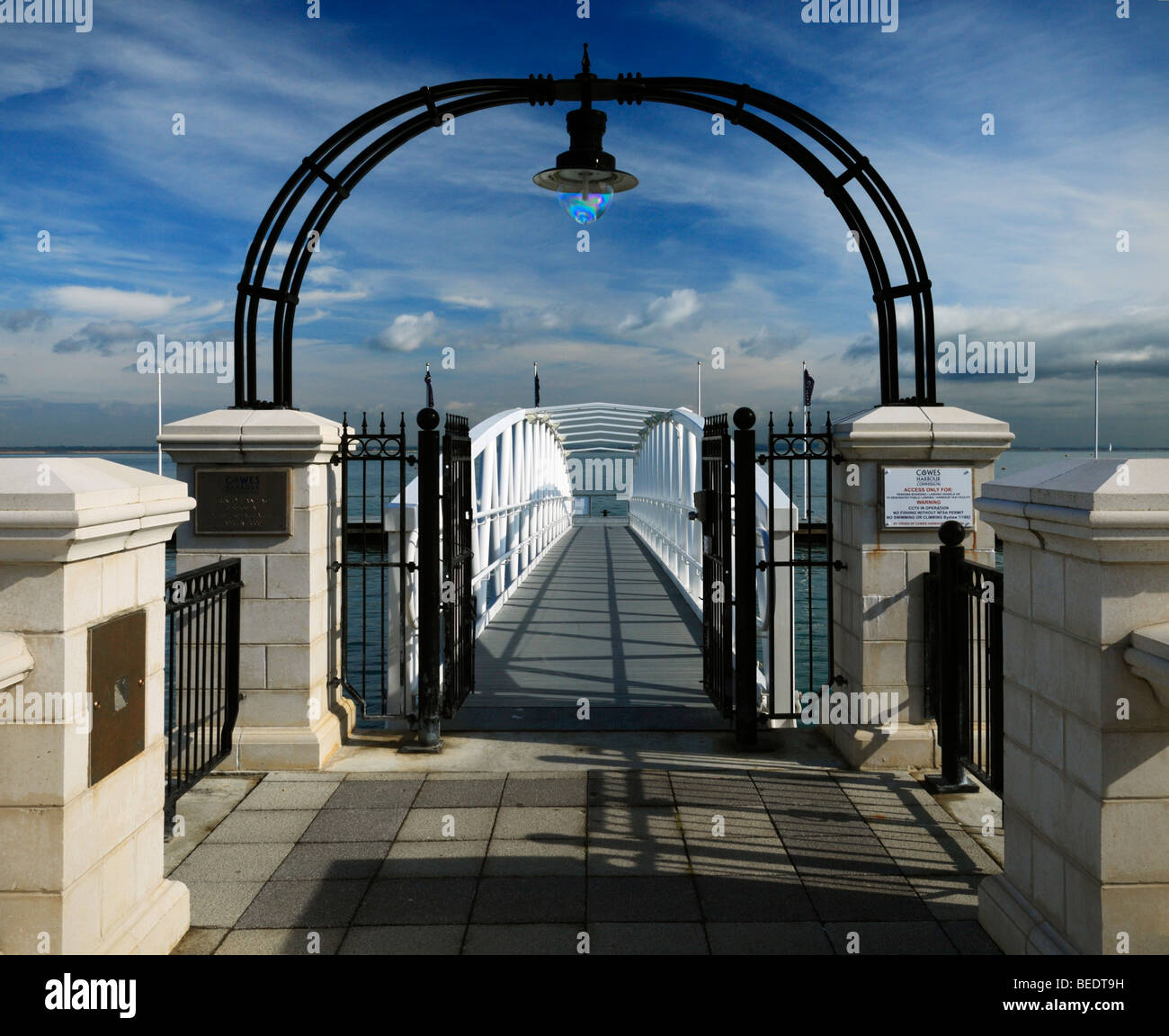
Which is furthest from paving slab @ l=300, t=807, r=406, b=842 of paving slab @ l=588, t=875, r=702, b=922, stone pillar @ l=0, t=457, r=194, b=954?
stone pillar @ l=0, t=457, r=194, b=954

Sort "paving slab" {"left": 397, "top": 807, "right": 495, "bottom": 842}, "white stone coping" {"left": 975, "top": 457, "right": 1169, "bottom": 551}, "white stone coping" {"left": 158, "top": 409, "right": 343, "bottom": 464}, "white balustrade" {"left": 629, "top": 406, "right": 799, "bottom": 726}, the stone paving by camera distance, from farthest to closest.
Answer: "white balustrade" {"left": 629, "top": 406, "right": 799, "bottom": 726}, "white stone coping" {"left": 158, "top": 409, "right": 343, "bottom": 464}, "paving slab" {"left": 397, "top": 807, "right": 495, "bottom": 842}, the stone paving, "white stone coping" {"left": 975, "top": 457, "right": 1169, "bottom": 551}

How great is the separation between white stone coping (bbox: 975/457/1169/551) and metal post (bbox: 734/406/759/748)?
2.81 meters

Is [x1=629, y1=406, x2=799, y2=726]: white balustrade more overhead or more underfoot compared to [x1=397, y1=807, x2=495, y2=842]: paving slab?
more overhead

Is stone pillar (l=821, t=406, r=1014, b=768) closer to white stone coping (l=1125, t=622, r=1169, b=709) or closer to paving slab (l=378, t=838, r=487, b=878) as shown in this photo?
paving slab (l=378, t=838, r=487, b=878)

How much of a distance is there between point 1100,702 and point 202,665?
458 cm

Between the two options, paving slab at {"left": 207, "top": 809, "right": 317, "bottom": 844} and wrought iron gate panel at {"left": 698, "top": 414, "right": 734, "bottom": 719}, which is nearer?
paving slab at {"left": 207, "top": 809, "right": 317, "bottom": 844}

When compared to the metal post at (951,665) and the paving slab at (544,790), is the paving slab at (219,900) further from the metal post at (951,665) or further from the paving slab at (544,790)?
the metal post at (951,665)

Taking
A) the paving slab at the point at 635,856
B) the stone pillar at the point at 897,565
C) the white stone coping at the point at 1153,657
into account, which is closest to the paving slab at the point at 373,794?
the paving slab at the point at 635,856

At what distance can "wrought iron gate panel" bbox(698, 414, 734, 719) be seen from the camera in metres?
6.49

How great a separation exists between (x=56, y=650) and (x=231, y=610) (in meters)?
2.80

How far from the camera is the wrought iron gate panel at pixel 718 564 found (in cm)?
649

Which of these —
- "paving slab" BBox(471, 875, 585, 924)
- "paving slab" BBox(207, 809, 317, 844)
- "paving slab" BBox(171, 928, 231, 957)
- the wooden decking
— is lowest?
"paving slab" BBox(171, 928, 231, 957)
